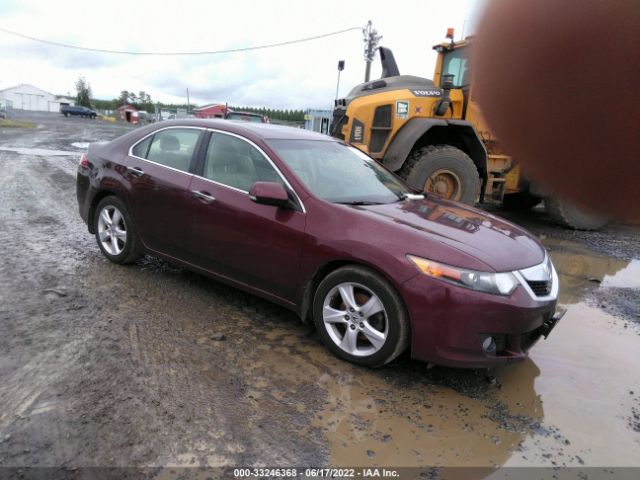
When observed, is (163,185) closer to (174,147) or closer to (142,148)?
(174,147)

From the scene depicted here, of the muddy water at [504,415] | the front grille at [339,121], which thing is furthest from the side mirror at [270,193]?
the front grille at [339,121]

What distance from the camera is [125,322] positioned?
3654 millimetres

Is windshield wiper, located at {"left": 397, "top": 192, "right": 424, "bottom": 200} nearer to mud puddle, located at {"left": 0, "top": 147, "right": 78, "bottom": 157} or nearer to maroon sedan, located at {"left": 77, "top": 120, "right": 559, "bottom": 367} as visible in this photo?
maroon sedan, located at {"left": 77, "top": 120, "right": 559, "bottom": 367}

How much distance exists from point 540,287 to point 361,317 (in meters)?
1.16

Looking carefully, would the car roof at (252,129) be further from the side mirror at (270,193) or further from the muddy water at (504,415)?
the muddy water at (504,415)

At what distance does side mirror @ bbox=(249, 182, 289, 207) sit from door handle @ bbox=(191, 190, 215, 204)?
1.75ft

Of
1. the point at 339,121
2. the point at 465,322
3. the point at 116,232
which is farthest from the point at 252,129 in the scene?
the point at 339,121

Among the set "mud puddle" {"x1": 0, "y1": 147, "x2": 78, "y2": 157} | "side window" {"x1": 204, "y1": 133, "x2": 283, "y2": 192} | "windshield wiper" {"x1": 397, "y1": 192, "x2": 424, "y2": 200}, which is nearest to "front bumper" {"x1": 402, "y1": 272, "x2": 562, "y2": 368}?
"windshield wiper" {"x1": 397, "y1": 192, "x2": 424, "y2": 200}

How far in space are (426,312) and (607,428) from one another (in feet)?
3.98

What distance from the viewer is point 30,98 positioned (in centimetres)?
9494

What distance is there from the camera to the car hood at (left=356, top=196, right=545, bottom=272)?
3041mm

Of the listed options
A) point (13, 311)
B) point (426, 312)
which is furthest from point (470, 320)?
point (13, 311)

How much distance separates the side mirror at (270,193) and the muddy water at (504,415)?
1.25 meters

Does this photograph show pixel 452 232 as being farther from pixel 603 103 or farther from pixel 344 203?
pixel 603 103
